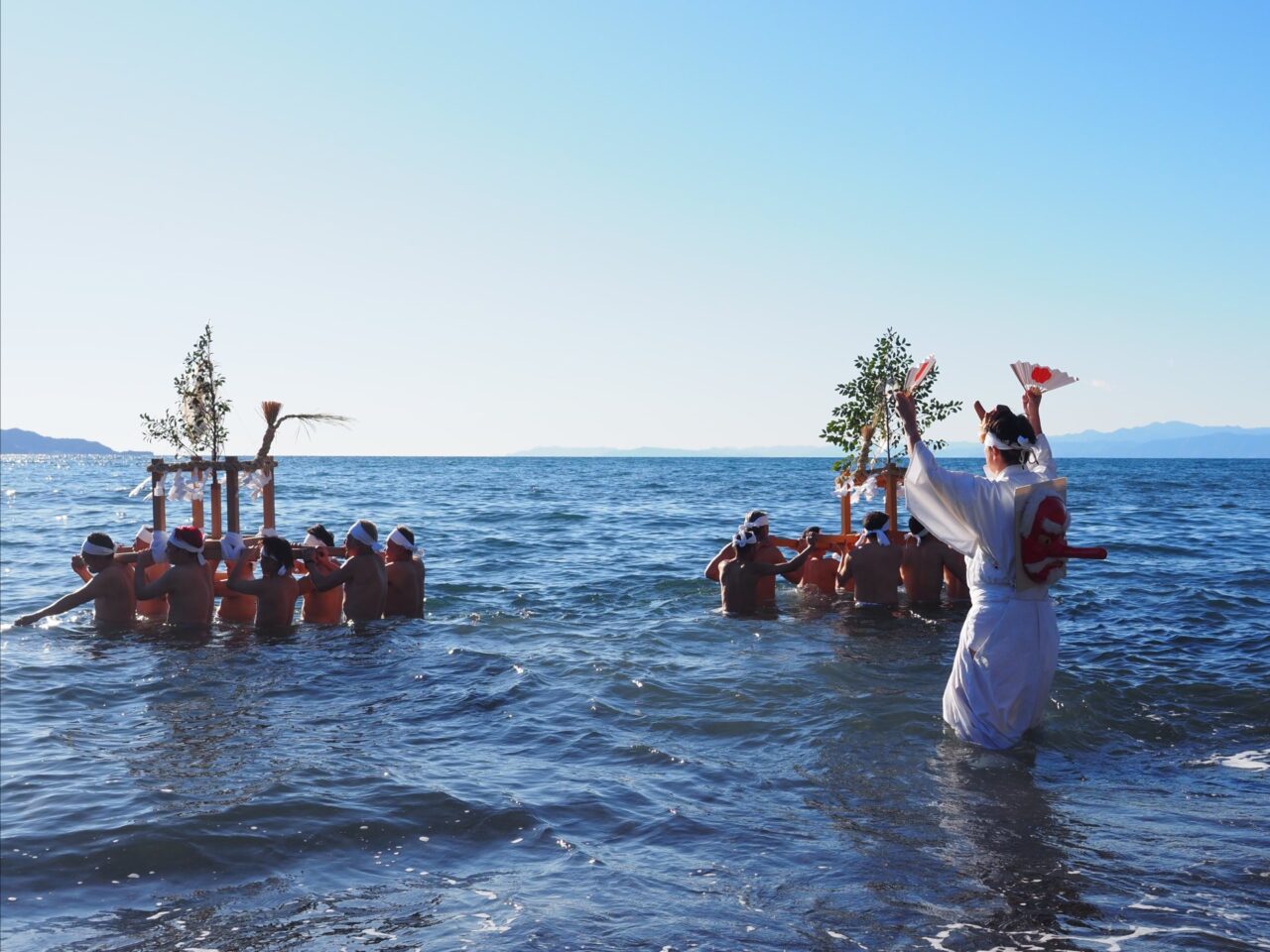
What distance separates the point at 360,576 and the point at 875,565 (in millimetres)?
7551

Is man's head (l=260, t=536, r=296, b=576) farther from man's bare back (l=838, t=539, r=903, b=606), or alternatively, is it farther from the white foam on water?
the white foam on water

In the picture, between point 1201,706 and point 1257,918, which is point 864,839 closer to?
point 1257,918

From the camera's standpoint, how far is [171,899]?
6.03 meters

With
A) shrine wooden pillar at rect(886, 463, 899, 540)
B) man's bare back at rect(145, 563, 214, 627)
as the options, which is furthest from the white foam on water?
man's bare back at rect(145, 563, 214, 627)

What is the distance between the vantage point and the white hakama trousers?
25.9ft

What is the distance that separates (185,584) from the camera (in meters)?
13.5

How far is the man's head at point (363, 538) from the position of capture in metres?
14.1

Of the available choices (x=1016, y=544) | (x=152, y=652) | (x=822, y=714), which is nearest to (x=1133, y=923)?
(x=1016, y=544)

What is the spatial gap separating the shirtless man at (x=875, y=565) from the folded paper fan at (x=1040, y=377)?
7187 millimetres

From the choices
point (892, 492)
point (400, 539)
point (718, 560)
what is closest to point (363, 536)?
point (400, 539)

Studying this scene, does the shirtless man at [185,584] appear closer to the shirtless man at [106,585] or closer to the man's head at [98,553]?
the shirtless man at [106,585]

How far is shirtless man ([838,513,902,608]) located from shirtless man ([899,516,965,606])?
23cm

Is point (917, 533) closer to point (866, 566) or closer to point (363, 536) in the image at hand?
point (866, 566)

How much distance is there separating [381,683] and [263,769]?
3.21 m
